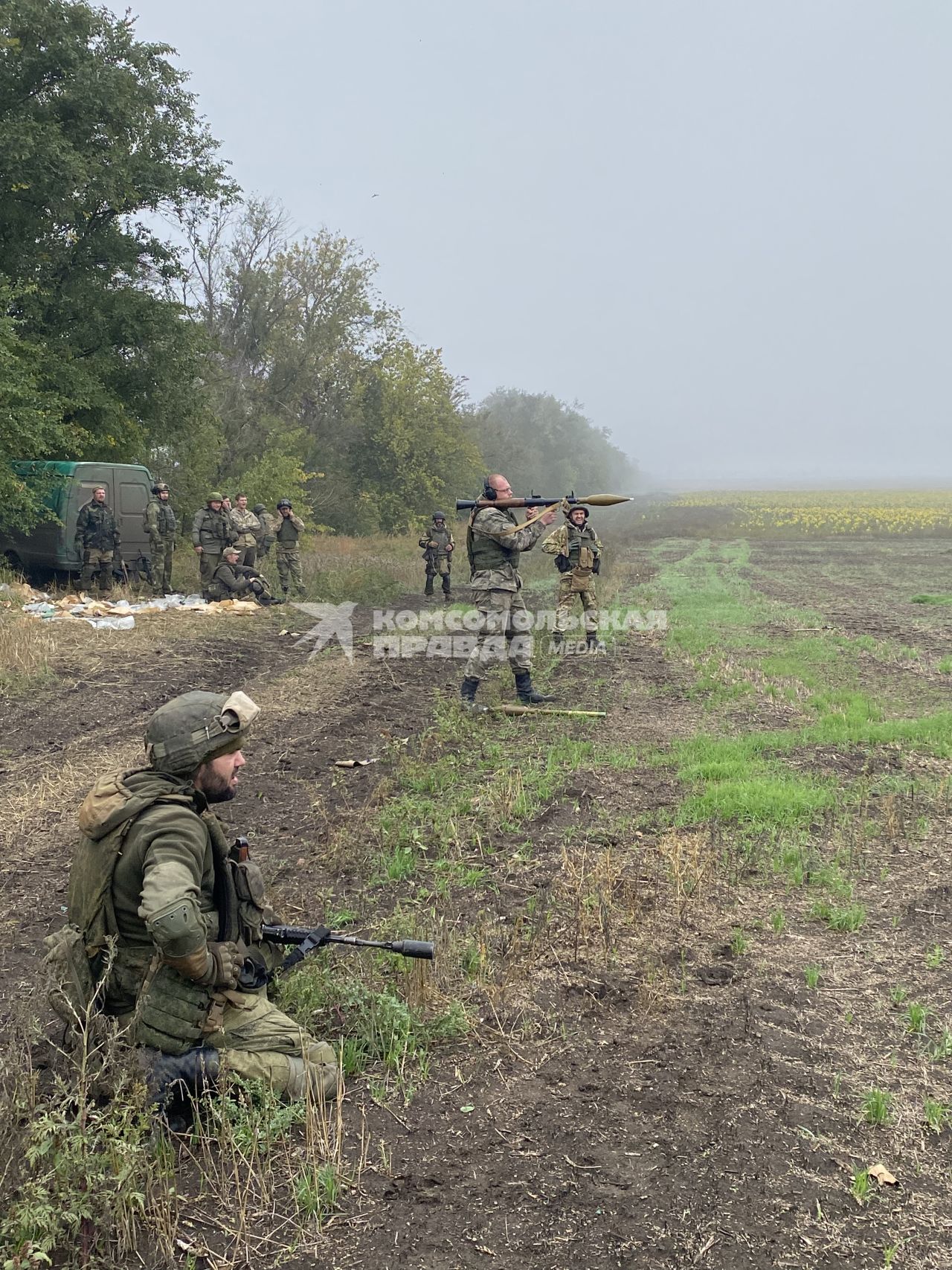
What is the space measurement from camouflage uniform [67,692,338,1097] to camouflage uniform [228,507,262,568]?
13060 mm

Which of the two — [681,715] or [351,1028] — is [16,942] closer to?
[351,1028]

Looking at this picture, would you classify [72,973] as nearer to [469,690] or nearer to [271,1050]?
[271,1050]

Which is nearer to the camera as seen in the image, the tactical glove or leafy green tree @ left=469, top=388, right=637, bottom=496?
the tactical glove

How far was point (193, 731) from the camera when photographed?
3115 millimetres

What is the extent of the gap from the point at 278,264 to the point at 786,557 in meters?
19.1

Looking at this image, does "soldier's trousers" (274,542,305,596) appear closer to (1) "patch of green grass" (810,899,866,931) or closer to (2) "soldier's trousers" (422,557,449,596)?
(2) "soldier's trousers" (422,557,449,596)

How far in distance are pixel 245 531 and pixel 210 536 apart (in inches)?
24.1

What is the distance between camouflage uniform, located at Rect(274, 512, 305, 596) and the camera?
16781 mm

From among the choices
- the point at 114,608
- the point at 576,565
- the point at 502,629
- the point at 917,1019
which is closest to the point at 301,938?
the point at 917,1019

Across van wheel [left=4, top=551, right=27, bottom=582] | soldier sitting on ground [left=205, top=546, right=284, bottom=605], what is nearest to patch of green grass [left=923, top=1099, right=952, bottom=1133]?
soldier sitting on ground [left=205, top=546, right=284, bottom=605]

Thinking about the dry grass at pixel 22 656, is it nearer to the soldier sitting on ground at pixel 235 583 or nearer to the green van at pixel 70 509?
the green van at pixel 70 509

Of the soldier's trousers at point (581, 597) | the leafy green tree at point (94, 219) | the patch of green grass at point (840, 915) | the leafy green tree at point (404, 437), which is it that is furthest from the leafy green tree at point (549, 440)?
the patch of green grass at point (840, 915)

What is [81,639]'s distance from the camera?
1159 centimetres

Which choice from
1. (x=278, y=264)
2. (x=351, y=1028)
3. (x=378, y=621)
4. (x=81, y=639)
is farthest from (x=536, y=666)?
(x=278, y=264)
